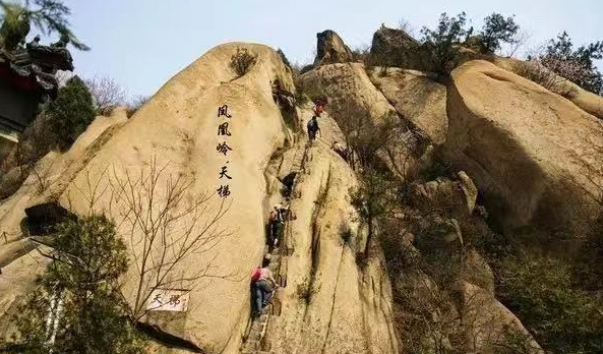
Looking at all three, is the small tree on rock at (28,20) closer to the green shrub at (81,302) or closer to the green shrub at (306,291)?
the green shrub at (81,302)

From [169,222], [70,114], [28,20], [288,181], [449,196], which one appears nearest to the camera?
[28,20]

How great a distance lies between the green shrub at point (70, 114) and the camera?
65.5ft

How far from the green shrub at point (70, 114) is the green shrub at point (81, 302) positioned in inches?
414

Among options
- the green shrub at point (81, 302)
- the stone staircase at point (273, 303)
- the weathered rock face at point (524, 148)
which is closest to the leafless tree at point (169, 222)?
the stone staircase at point (273, 303)

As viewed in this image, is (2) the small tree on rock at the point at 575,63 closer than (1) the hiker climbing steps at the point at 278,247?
No

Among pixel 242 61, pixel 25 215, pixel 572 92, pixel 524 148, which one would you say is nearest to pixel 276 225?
pixel 25 215

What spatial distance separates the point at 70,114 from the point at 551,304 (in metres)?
16.0

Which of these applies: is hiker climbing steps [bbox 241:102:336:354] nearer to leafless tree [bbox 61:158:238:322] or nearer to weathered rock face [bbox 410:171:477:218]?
leafless tree [bbox 61:158:238:322]

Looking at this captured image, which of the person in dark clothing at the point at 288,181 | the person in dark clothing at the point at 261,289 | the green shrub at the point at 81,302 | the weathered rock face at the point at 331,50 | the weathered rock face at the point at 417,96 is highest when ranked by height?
the weathered rock face at the point at 331,50

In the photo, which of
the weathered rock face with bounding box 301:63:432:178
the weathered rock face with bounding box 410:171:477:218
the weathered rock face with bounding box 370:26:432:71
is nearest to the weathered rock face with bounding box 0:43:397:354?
the weathered rock face with bounding box 410:171:477:218

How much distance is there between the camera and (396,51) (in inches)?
1230

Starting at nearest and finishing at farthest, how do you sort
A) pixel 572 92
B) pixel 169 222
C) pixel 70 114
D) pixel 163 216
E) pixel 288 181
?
pixel 163 216
pixel 169 222
pixel 288 181
pixel 70 114
pixel 572 92

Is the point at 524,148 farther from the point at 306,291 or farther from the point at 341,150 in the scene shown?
the point at 306,291

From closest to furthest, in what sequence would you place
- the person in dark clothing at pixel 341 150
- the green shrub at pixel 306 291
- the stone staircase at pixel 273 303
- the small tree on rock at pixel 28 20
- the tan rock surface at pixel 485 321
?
the small tree on rock at pixel 28 20 < the stone staircase at pixel 273 303 < the green shrub at pixel 306 291 < the tan rock surface at pixel 485 321 < the person in dark clothing at pixel 341 150
